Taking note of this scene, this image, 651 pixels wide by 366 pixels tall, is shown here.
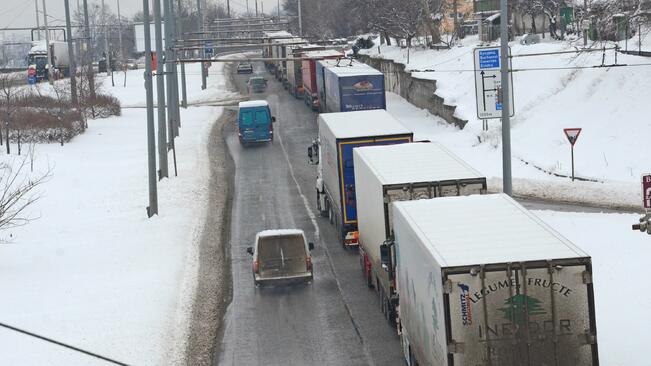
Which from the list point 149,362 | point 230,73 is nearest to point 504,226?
point 149,362

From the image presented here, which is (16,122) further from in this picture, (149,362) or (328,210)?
(149,362)

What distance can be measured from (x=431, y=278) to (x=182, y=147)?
137 ft

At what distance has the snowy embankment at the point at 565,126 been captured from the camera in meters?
39.5

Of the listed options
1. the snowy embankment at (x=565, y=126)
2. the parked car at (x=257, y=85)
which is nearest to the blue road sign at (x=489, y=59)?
the snowy embankment at (x=565, y=126)

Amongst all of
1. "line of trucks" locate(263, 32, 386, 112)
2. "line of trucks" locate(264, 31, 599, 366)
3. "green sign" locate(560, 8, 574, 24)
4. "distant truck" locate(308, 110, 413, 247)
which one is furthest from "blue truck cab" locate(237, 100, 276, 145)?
"line of trucks" locate(264, 31, 599, 366)

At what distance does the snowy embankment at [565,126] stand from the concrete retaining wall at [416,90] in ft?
1.75

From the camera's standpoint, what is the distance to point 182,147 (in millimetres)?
55844

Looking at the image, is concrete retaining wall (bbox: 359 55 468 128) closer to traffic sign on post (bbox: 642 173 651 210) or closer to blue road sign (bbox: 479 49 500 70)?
blue road sign (bbox: 479 49 500 70)

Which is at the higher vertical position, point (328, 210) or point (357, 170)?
point (357, 170)

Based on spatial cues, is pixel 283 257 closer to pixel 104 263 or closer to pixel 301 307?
pixel 301 307

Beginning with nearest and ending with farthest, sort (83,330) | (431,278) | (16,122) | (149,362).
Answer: (431,278) → (149,362) → (83,330) → (16,122)

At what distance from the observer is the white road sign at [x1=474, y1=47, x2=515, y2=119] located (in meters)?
30.0

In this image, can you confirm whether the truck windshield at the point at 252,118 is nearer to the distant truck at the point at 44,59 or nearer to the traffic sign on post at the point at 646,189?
the traffic sign on post at the point at 646,189

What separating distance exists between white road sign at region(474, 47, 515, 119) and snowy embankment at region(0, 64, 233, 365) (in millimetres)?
9616
